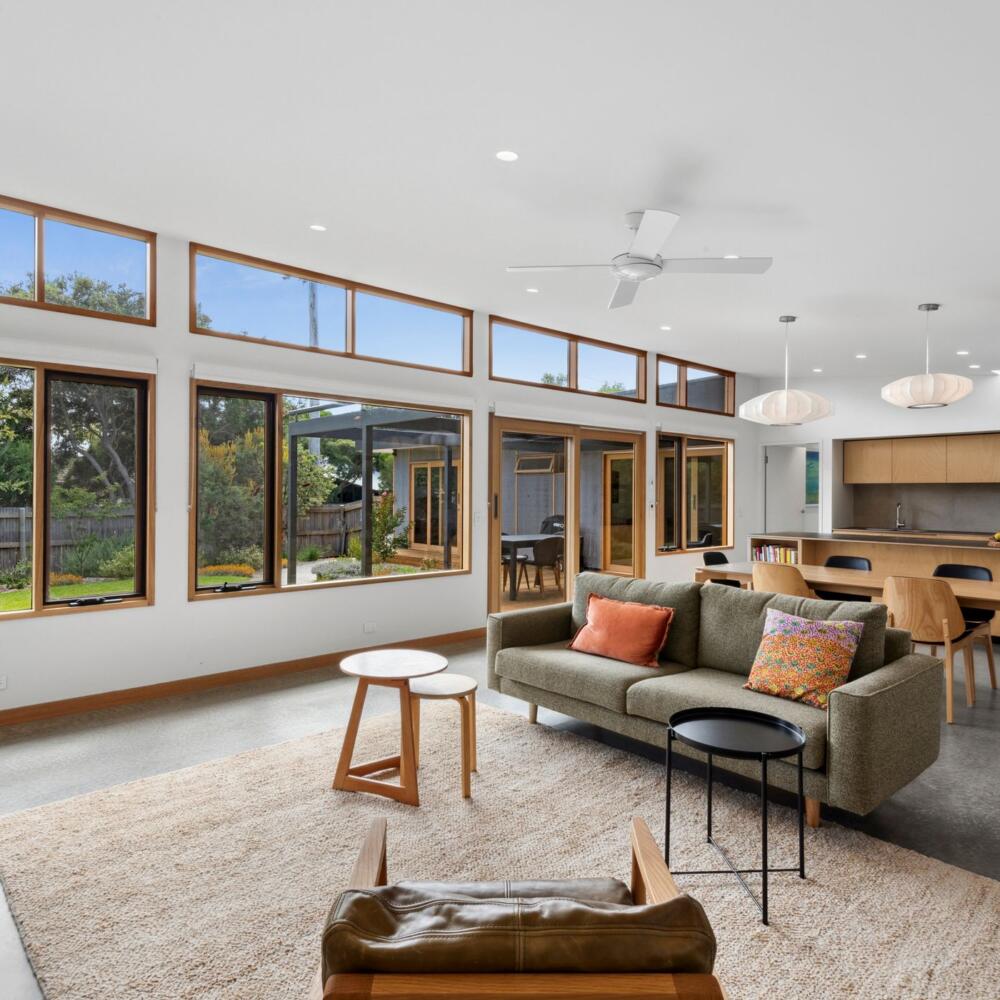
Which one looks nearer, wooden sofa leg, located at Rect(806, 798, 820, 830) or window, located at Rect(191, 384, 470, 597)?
wooden sofa leg, located at Rect(806, 798, 820, 830)

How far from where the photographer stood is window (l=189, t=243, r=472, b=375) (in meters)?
4.77

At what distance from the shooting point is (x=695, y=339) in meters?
7.15

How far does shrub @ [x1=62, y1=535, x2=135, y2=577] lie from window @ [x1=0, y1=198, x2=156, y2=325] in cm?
136

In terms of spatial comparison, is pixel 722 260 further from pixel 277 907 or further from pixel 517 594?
pixel 517 594

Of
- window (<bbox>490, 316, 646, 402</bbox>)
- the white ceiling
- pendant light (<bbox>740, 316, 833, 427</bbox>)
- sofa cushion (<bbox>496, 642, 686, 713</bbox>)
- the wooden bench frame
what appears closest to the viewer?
the wooden bench frame

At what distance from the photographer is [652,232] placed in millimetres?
3434

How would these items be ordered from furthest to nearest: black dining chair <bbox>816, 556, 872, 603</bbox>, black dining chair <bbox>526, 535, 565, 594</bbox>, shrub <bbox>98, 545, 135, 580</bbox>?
black dining chair <bbox>526, 535, 565, 594</bbox> < black dining chair <bbox>816, 556, 872, 603</bbox> < shrub <bbox>98, 545, 135, 580</bbox>

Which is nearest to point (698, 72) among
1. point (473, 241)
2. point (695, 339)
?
point (473, 241)

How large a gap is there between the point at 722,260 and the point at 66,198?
3.55 m

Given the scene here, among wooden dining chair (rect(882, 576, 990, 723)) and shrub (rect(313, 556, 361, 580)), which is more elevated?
shrub (rect(313, 556, 361, 580))

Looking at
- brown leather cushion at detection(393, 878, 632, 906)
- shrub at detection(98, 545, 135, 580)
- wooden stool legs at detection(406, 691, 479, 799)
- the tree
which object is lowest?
wooden stool legs at detection(406, 691, 479, 799)

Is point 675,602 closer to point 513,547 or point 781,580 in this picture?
point 781,580

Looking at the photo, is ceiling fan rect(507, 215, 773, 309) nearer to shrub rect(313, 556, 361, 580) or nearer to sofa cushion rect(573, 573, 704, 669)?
sofa cushion rect(573, 573, 704, 669)

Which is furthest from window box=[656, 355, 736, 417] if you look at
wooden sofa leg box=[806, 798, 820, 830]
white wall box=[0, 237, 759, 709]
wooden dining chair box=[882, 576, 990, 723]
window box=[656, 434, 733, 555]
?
wooden sofa leg box=[806, 798, 820, 830]
